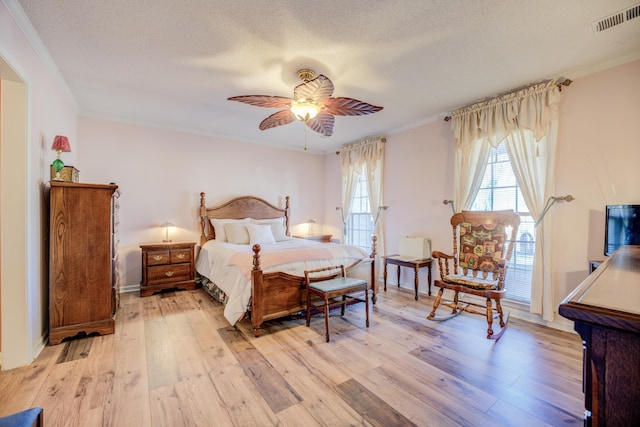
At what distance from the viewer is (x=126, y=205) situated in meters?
4.07

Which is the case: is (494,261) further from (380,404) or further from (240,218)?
(240,218)

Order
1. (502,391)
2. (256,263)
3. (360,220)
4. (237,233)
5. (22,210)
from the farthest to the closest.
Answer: (360,220), (237,233), (256,263), (22,210), (502,391)

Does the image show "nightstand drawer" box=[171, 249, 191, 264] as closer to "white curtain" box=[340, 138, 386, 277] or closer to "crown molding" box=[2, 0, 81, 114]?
"crown molding" box=[2, 0, 81, 114]

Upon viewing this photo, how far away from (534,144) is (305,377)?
3.24 metres

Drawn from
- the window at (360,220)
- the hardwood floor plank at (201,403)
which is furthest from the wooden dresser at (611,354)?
the window at (360,220)

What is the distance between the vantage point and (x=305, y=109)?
2537mm

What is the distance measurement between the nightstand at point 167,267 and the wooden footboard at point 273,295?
196cm

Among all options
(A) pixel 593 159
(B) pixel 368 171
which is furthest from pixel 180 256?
(A) pixel 593 159

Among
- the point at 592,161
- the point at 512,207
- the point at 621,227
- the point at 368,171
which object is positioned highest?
the point at 368,171

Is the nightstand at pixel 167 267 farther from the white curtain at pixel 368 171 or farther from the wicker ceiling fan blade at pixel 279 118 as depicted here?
the white curtain at pixel 368 171

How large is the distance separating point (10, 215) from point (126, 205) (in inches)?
83.1

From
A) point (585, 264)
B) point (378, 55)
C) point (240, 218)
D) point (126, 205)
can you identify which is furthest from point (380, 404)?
point (126, 205)

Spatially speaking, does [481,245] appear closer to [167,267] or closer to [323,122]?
[323,122]

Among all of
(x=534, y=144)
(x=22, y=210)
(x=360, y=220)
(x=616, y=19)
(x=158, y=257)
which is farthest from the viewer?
(x=360, y=220)
